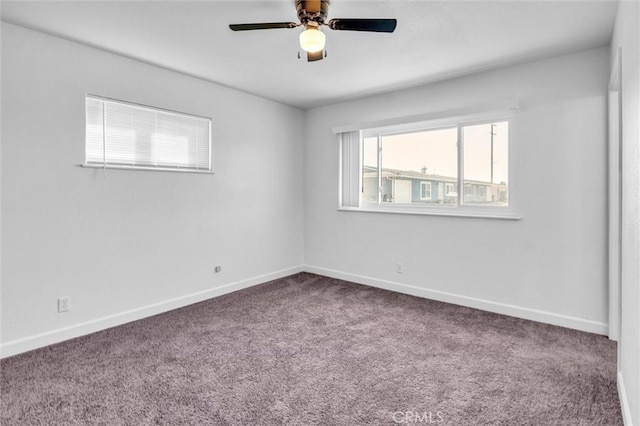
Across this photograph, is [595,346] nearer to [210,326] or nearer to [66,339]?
[210,326]

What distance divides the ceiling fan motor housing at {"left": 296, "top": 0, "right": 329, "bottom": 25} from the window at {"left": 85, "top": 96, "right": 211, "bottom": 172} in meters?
2.04

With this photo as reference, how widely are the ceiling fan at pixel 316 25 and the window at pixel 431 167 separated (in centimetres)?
214

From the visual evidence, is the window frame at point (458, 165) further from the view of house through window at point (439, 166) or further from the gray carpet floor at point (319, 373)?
the gray carpet floor at point (319, 373)

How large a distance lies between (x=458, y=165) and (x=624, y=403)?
259 cm

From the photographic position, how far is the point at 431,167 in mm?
4191

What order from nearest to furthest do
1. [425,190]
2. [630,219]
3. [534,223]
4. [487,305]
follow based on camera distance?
[630,219]
[534,223]
[487,305]
[425,190]

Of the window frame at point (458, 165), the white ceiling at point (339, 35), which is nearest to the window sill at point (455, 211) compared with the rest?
the window frame at point (458, 165)

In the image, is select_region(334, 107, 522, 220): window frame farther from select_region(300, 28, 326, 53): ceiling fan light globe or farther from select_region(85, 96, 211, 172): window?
select_region(300, 28, 326, 53): ceiling fan light globe

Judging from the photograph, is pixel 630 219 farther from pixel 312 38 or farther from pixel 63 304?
pixel 63 304

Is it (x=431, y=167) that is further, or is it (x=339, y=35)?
(x=431, y=167)

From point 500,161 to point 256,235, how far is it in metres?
3.05

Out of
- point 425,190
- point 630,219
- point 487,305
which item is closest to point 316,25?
point 630,219

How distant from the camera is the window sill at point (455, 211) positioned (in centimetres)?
356

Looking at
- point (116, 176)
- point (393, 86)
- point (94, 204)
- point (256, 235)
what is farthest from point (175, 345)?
point (393, 86)
